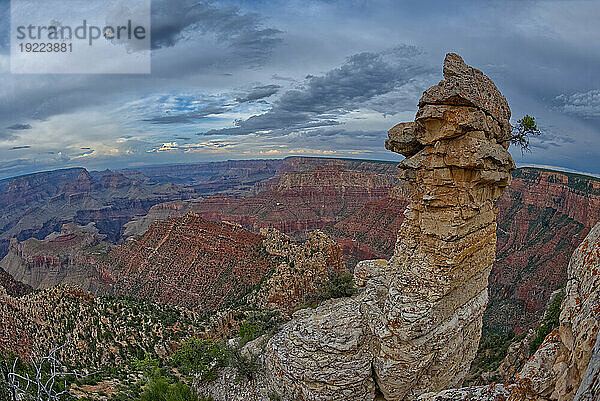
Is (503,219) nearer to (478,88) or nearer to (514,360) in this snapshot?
(514,360)

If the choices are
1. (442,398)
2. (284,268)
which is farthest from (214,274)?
(442,398)

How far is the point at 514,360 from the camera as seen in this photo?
1856 centimetres

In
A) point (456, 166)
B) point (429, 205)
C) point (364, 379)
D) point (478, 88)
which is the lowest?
point (364, 379)

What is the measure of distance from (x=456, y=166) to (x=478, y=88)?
134 inches

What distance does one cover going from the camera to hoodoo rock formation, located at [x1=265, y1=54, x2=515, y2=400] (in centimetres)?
1319

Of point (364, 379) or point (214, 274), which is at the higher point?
point (364, 379)

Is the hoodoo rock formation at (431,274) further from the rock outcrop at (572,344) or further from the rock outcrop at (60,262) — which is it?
the rock outcrop at (60,262)

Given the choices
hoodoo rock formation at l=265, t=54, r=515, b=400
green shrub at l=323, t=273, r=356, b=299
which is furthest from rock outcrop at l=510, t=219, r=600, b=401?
green shrub at l=323, t=273, r=356, b=299

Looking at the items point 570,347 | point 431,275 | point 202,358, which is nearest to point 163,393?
point 202,358

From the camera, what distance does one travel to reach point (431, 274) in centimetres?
1361

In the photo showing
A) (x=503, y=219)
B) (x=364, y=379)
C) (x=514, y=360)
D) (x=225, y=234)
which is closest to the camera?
(x=364, y=379)

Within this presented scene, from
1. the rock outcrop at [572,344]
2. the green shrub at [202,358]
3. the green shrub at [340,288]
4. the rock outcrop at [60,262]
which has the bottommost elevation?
the rock outcrop at [60,262]

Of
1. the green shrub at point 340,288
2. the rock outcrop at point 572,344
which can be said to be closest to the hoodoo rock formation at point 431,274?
the green shrub at point 340,288

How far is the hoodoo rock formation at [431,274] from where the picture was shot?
519 inches
